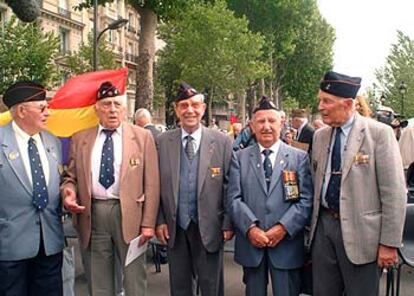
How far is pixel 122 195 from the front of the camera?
12.7 ft

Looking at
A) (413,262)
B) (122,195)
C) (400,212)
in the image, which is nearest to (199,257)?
(122,195)

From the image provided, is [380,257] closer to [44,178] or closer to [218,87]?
[44,178]

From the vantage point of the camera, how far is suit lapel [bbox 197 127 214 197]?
3.94m

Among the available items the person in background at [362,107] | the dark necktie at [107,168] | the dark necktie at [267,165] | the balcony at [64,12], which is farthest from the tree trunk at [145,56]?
the balcony at [64,12]

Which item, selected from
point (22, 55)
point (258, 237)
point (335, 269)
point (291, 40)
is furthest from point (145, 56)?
point (291, 40)

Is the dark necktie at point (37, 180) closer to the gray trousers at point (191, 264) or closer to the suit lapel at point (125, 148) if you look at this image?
the suit lapel at point (125, 148)

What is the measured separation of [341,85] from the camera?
353 centimetres

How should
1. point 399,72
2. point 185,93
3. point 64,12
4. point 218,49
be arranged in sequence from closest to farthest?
point 185,93 < point 218,49 < point 399,72 < point 64,12

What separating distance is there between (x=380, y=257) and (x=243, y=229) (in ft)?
3.12

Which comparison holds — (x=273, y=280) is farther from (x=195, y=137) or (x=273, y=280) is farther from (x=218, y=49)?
(x=218, y=49)

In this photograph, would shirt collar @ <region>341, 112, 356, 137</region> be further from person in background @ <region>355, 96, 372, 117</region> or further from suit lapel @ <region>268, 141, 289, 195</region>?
person in background @ <region>355, 96, 372, 117</region>

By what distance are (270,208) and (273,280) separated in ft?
1.76

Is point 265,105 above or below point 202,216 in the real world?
above

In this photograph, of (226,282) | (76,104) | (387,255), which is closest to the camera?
(387,255)
